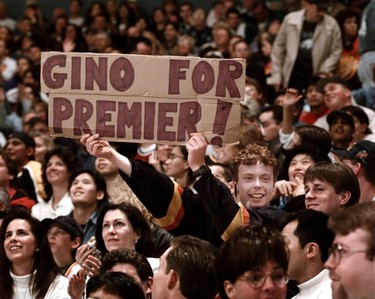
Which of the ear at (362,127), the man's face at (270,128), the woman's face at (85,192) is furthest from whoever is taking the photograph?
the man's face at (270,128)

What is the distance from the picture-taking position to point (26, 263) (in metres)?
6.94

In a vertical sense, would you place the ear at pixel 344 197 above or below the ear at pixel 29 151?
above

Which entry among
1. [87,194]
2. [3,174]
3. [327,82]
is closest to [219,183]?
[87,194]

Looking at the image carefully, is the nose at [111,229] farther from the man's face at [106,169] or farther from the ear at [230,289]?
the ear at [230,289]

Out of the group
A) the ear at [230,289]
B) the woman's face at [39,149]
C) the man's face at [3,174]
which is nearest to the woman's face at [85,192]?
the man's face at [3,174]

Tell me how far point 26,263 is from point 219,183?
1932 millimetres

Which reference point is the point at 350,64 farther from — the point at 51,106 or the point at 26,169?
the point at 51,106

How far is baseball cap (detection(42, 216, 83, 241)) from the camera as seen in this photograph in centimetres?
764

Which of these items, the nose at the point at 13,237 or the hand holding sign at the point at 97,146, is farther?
the nose at the point at 13,237

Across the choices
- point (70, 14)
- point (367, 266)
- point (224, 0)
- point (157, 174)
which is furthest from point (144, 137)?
point (70, 14)

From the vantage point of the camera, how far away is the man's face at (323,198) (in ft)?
19.0

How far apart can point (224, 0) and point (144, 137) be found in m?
9.47

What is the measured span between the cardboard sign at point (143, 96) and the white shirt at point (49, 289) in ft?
3.51

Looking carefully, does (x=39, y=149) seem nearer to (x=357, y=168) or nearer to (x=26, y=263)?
(x=26, y=263)
